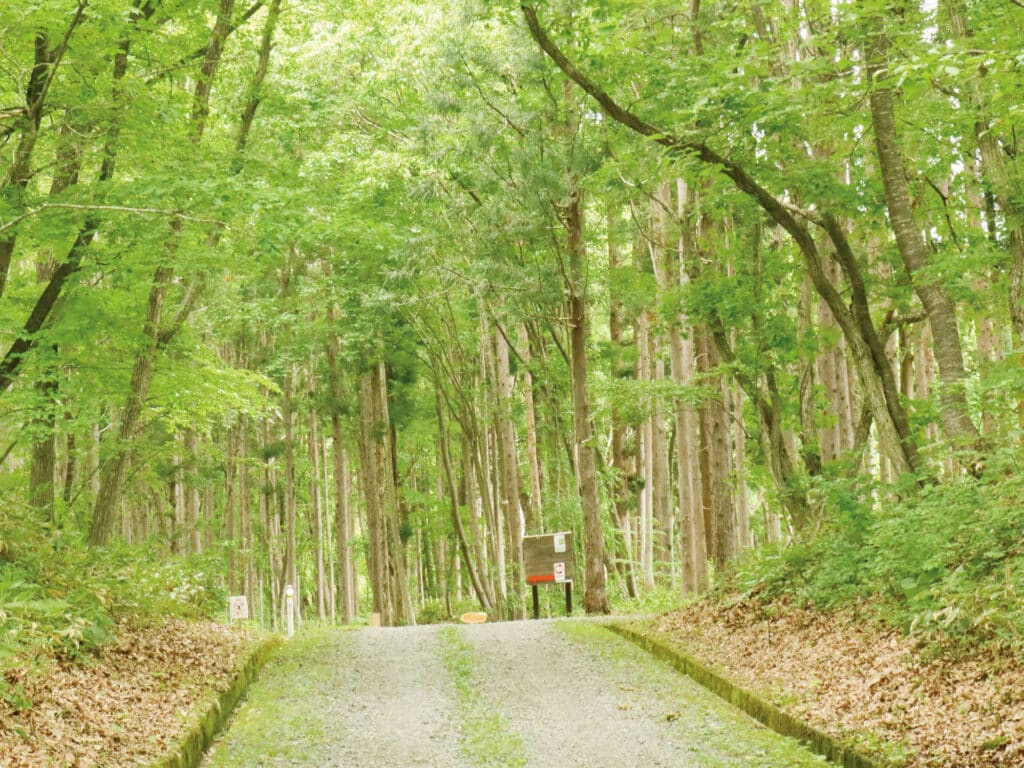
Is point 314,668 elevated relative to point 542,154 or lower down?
lower down

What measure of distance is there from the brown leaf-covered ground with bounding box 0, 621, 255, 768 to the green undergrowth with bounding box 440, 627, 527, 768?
2110 mm

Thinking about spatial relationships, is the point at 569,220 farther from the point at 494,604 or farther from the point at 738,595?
the point at 494,604

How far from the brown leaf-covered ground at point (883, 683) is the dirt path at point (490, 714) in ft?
1.55

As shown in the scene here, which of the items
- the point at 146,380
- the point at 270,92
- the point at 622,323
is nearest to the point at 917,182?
the point at 270,92

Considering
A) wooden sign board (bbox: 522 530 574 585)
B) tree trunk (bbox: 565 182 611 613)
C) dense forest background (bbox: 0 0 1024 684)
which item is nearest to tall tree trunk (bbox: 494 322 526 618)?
dense forest background (bbox: 0 0 1024 684)

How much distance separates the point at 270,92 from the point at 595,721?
11411mm

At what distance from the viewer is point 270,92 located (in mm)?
15875

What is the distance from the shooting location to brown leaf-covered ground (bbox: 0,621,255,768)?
599cm

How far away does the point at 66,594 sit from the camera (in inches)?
369

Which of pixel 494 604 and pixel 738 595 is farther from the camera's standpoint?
pixel 494 604

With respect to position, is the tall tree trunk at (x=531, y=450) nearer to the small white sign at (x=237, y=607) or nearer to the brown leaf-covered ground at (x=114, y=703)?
the small white sign at (x=237, y=607)

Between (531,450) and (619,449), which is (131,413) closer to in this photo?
(531,450)

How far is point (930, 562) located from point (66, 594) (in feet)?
25.2

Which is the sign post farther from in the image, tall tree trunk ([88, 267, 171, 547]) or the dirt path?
tall tree trunk ([88, 267, 171, 547])
